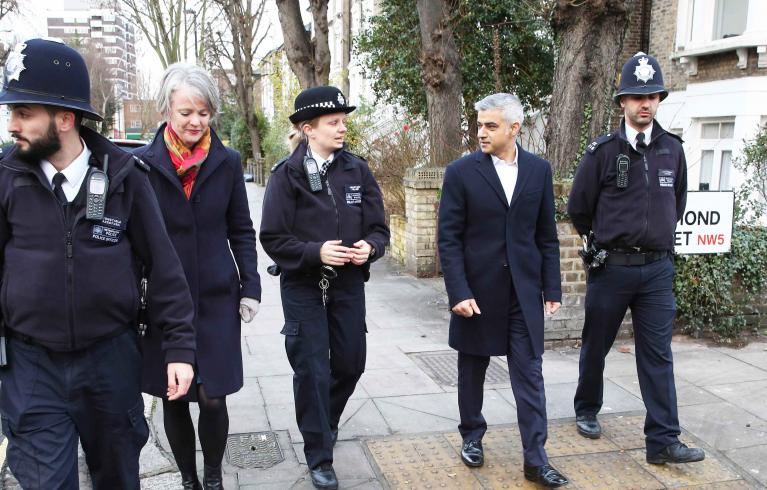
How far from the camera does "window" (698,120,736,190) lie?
14.3 m

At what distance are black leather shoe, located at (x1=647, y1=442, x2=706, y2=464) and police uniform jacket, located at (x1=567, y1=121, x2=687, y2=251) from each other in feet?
3.67

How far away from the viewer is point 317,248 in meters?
3.77

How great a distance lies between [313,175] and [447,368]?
8.95ft

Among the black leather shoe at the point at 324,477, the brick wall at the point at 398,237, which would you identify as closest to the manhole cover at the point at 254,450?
the black leather shoe at the point at 324,477

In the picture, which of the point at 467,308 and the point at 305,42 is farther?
the point at 305,42

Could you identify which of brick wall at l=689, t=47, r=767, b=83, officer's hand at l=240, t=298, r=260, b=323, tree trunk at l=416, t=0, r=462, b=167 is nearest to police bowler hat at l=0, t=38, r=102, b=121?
officer's hand at l=240, t=298, r=260, b=323

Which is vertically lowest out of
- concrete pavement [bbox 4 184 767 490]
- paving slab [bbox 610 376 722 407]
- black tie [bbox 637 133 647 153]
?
concrete pavement [bbox 4 184 767 490]

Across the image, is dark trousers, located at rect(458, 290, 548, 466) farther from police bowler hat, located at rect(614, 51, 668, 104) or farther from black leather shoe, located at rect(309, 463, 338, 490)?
police bowler hat, located at rect(614, 51, 668, 104)

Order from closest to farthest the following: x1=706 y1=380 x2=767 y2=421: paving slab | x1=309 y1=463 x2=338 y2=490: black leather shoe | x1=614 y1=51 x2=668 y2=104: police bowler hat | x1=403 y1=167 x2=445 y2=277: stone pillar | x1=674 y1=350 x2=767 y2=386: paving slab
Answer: x1=309 y1=463 x2=338 y2=490: black leather shoe < x1=614 y1=51 x2=668 y2=104: police bowler hat < x1=706 y1=380 x2=767 y2=421: paving slab < x1=674 y1=350 x2=767 y2=386: paving slab < x1=403 y1=167 x2=445 y2=277: stone pillar

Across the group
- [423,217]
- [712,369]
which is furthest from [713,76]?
[712,369]

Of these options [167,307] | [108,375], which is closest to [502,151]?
[167,307]

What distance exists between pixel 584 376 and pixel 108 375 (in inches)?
117

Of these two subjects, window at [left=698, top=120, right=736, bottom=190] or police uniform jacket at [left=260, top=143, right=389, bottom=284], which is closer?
police uniform jacket at [left=260, top=143, right=389, bottom=284]

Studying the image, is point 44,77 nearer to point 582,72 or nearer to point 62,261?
point 62,261
